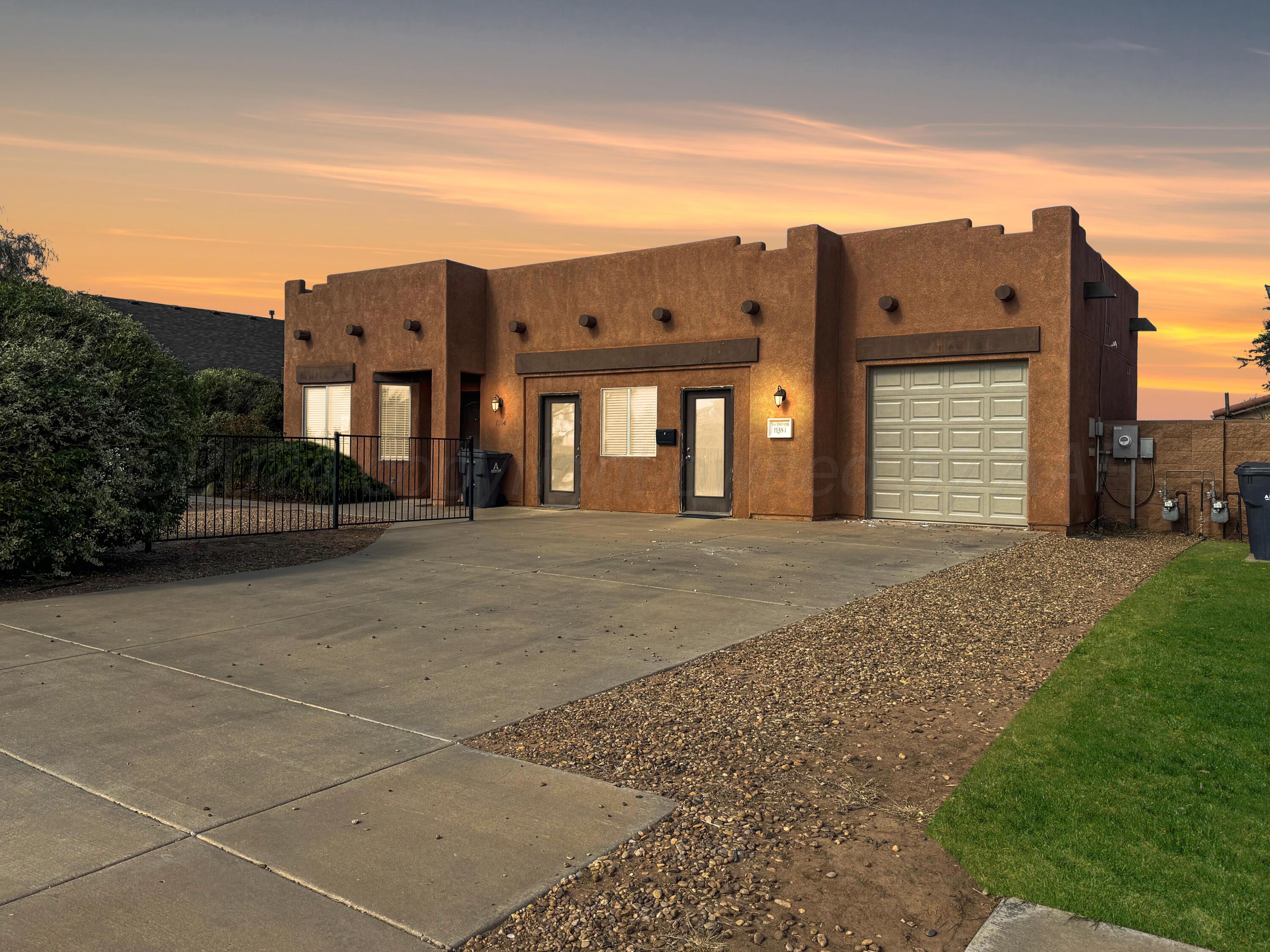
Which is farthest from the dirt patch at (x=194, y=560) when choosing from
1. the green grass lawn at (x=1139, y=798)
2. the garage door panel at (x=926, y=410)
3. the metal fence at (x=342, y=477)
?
the garage door panel at (x=926, y=410)

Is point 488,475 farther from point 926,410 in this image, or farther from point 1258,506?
point 1258,506

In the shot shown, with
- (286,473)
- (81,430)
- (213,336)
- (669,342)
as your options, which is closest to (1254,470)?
(669,342)

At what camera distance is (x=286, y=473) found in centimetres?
1917

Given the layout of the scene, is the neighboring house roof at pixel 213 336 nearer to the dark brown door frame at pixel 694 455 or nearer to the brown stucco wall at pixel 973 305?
the dark brown door frame at pixel 694 455

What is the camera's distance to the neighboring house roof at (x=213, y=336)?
30.1m

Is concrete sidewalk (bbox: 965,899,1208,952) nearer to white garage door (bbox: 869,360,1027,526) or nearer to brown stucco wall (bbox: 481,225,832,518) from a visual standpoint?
white garage door (bbox: 869,360,1027,526)

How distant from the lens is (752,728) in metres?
4.73

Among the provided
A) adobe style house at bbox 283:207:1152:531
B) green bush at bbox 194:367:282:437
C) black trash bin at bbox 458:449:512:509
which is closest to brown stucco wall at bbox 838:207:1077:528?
adobe style house at bbox 283:207:1152:531

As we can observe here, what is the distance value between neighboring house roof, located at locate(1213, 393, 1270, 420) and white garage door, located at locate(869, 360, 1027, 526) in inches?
585

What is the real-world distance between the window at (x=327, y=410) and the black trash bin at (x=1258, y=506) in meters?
17.4

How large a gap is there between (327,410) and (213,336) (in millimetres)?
13446

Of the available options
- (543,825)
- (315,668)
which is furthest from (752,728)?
(315,668)

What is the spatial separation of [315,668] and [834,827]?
3715mm

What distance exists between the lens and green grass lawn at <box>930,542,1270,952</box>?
295 cm
